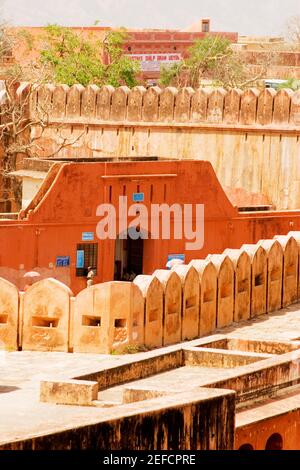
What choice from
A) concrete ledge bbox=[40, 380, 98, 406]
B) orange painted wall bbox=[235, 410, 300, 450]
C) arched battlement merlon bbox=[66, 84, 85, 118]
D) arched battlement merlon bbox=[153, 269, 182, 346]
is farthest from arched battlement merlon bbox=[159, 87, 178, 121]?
concrete ledge bbox=[40, 380, 98, 406]

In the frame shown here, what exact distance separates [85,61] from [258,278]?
Result: 1710cm

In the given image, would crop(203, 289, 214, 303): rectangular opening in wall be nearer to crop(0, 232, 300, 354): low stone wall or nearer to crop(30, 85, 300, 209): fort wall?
crop(0, 232, 300, 354): low stone wall

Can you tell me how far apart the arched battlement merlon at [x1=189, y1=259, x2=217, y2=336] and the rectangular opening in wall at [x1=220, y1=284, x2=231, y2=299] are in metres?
0.23

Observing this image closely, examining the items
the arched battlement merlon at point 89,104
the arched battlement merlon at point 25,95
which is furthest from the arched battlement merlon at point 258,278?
the arched battlement merlon at point 25,95

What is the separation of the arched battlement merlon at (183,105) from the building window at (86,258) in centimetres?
696

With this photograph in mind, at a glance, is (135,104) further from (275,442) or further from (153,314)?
(275,442)

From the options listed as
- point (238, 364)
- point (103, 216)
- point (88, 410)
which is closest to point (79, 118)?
point (103, 216)

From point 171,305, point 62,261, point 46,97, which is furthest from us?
point 46,97

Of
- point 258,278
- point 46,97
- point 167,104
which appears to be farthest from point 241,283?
point 46,97

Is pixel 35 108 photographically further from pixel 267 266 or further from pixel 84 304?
pixel 84 304

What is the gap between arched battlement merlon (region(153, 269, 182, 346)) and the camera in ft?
77.0

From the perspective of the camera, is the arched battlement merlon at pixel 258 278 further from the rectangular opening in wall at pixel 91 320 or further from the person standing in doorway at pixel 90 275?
the rectangular opening in wall at pixel 91 320

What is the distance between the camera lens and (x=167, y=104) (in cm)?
3372
